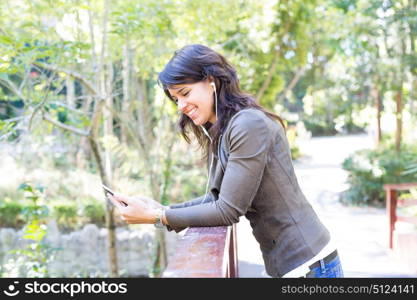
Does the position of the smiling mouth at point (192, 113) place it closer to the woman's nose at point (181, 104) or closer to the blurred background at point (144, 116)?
the woman's nose at point (181, 104)

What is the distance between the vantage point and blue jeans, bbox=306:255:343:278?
158 centimetres

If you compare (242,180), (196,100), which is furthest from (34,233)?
(242,180)

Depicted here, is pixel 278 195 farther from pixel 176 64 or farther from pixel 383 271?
pixel 383 271

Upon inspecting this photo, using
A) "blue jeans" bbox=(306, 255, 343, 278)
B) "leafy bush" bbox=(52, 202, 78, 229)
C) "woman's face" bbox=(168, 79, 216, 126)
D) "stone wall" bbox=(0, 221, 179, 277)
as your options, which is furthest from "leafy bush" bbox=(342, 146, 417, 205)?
"woman's face" bbox=(168, 79, 216, 126)

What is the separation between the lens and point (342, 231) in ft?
24.4

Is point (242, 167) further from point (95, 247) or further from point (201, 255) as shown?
point (95, 247)

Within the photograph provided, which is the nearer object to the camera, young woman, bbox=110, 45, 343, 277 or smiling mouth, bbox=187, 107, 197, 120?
young woman, bbox=110, 45, 343, 277

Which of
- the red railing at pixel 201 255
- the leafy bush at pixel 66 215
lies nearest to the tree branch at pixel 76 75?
the red railing at pixel 201 255

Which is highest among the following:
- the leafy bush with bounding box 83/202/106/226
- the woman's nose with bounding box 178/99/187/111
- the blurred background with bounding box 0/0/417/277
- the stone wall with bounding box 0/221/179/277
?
the woman's nose with bounding box 178/99/187/111

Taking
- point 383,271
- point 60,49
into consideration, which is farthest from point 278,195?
point 383,271

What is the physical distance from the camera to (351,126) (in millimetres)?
25484

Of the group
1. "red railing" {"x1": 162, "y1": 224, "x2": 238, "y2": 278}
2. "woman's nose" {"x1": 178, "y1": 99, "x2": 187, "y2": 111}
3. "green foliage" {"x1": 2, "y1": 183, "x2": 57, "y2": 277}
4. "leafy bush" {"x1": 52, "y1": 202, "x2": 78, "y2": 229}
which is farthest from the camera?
"leafy bush" {"x1": 52, "y1": 202, "x2": 78, "y2": 229}

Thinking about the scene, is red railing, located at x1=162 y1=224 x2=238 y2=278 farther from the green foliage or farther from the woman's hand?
the green foliage

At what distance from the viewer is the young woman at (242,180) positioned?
1.49 metres
